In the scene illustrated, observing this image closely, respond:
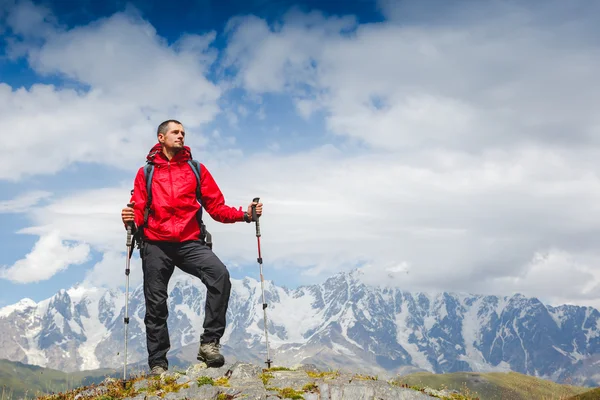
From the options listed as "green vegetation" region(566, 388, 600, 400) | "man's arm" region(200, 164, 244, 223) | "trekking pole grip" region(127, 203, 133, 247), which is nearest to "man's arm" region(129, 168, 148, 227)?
"trekking pole grip" region(127, 203, 133, 247)

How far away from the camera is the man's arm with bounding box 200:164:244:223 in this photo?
1182cm

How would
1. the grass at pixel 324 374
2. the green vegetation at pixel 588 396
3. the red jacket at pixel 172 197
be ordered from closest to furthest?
1. the grass at pixel 324 374
2. the red jacket at pixel 172 197
3. the green vegetation at pixel 588 396

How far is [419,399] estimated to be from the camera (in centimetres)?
966

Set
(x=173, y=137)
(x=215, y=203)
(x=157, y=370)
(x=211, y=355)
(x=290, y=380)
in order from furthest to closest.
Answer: (x=215, y=203) < (x=173, y=137) < (x=157, y=370) < (x=211, y=355) < (x=290, y=380)

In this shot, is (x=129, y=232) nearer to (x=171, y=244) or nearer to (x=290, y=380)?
(x=171, y=244)

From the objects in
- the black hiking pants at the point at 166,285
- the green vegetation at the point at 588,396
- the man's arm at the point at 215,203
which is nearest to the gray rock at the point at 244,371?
the black hiking pants at the point at 166,285

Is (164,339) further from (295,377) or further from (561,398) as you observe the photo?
(561,398)

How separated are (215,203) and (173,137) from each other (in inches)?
65.9

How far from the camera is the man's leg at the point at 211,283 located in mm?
10992

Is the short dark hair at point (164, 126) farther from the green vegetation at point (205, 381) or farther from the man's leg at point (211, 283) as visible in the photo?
the green vegetation at point (205, 381)

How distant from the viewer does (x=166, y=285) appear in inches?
440

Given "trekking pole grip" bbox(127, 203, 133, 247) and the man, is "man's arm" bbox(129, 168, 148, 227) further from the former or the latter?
"trekking pole grip" bbox(127, 203, 133, 247)

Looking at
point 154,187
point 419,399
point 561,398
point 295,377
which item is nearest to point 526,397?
point 561,398

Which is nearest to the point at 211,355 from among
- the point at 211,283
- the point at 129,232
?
the point at 211,283
